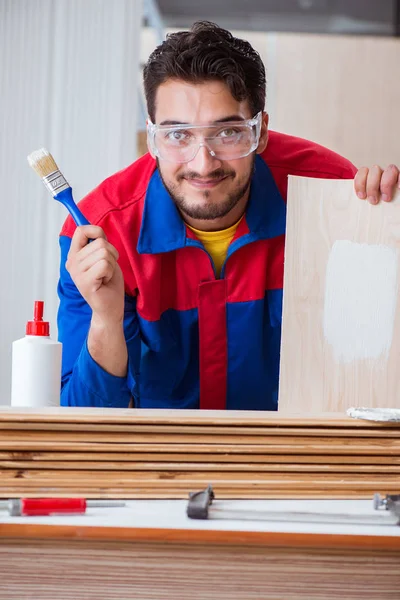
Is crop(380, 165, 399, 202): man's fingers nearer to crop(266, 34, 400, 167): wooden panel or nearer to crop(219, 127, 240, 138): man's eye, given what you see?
crop(219, 127, 240, 138): man's eye

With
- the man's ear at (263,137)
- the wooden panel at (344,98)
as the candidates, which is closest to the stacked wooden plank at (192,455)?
the man's ear at (263,137)

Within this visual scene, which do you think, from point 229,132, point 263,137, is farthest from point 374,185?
point 263,137

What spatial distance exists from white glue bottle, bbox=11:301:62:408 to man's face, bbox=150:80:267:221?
20.0 inches

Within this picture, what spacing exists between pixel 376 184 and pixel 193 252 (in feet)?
1.65

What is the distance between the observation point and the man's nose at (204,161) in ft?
4.85

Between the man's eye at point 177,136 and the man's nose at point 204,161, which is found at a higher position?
the man's eye at point 177,136

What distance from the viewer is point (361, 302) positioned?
127cm

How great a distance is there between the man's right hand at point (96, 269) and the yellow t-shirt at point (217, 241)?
1.13 ft

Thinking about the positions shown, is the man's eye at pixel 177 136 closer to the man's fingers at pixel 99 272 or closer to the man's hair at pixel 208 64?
the man's hair at pixel 208 64

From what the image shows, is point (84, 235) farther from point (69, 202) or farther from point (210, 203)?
point (210, 203)

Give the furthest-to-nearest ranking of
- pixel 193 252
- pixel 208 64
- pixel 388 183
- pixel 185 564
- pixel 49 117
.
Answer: pixel 49 117 → pixel 193 252 → pixel 208 64 → pixel 388 183 → pixel 185 564

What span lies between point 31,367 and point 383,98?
3842mm

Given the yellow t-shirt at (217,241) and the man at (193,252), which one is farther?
the yellow t-shirt at (217,241)

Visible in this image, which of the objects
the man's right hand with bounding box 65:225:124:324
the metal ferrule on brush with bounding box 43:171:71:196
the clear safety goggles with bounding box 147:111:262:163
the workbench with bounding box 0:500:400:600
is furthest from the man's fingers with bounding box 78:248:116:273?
the workbench with bounding box 0:500:400:600
